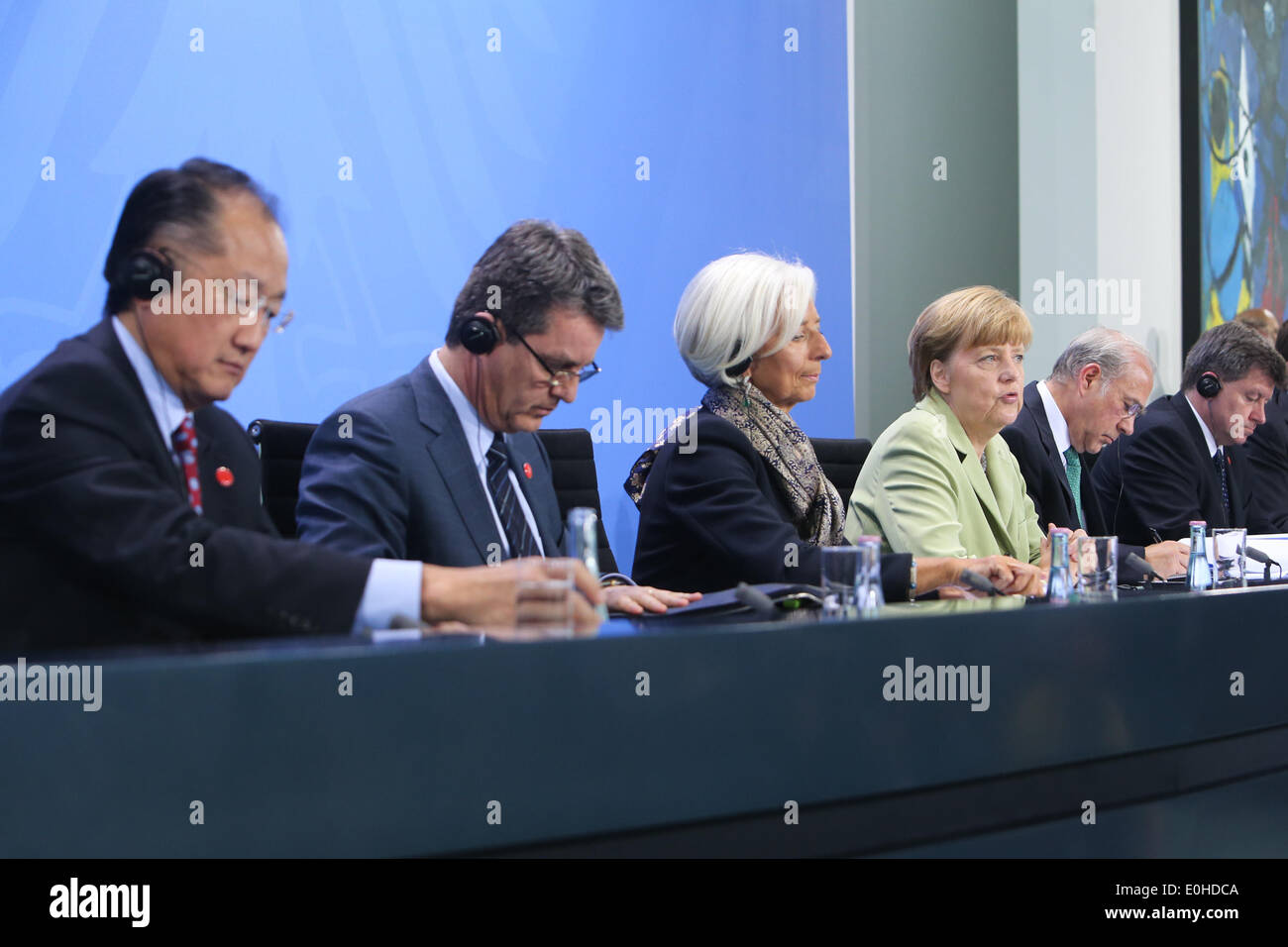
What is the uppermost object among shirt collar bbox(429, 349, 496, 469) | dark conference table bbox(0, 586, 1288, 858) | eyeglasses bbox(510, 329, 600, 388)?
eyeglasses bbox(510, 329, 600, 388)

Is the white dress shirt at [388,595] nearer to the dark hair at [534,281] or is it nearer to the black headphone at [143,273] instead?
the black headphone at [143,273]

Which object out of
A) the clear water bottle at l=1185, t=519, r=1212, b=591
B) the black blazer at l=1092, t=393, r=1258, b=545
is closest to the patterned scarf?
the clear water bottle at l=1185, t=519, r=1212, b=591

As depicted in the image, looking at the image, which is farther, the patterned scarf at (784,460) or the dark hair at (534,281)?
the patterned scarf at (784,460)

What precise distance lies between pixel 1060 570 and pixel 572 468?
4.61ft

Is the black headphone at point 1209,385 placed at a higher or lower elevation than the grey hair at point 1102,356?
lower

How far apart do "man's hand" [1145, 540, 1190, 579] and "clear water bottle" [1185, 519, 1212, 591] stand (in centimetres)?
79

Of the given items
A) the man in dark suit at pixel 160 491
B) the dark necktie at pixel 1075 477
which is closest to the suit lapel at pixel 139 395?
the man in dark suit at pixel 160 491

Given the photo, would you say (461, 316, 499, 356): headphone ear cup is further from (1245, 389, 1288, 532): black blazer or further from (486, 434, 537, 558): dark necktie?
(1245, 389, 1288, 532): black blazer

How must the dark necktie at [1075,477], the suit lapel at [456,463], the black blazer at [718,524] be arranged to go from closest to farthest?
the suit lapel at [456,463], the black blazer at [718,524], the dark necktie at [1075,477]

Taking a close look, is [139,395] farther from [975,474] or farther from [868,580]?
[975,474]

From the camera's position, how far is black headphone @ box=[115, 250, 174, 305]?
1.44m

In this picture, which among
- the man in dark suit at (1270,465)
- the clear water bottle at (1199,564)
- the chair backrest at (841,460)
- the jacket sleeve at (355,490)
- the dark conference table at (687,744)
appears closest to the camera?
the dark conference table at (687,744)

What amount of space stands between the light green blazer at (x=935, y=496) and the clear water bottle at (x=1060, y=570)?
1.65 feet

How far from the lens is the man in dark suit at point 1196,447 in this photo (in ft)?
12.2
